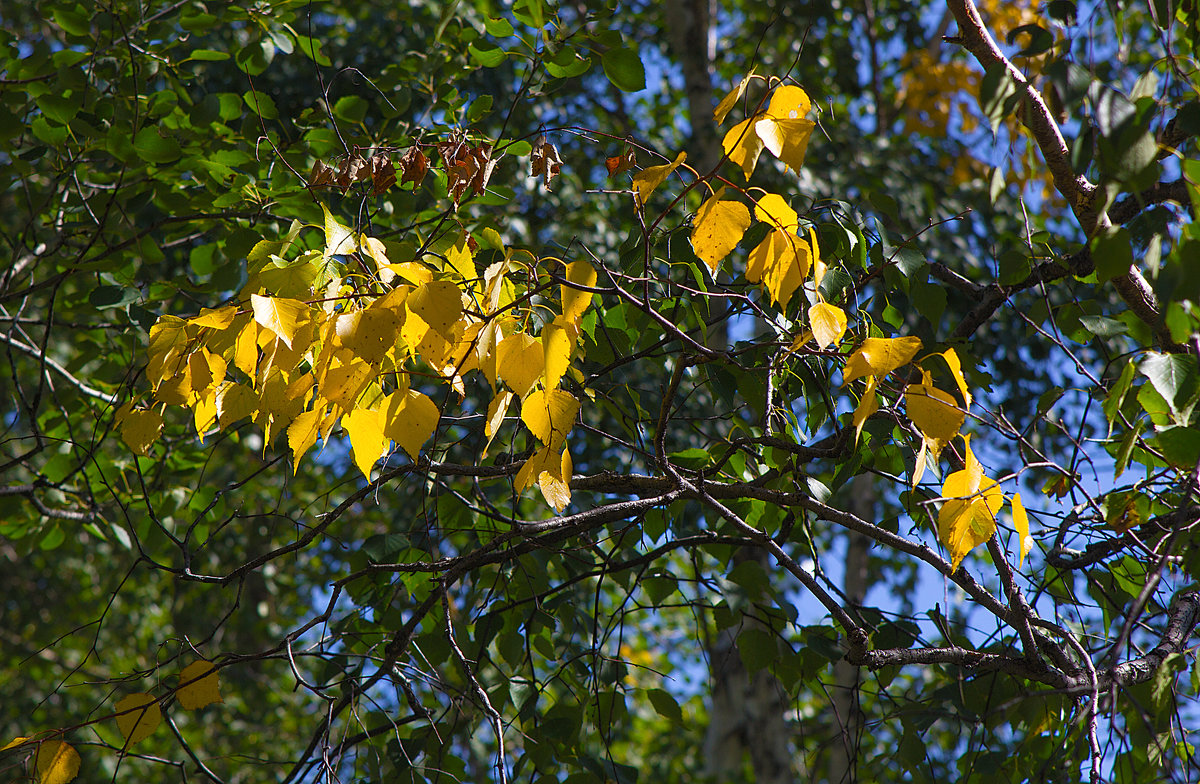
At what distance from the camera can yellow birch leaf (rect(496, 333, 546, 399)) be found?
30.7 inches

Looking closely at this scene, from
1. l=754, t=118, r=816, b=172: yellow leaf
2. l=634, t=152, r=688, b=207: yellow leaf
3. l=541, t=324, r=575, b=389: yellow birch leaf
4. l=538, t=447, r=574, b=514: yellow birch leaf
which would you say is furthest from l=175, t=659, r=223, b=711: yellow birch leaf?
l=754, t=118, r=816, b=172: yellow leaf

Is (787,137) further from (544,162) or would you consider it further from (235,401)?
(235,401)

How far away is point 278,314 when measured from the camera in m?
0.76

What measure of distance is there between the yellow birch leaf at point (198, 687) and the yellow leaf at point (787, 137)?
2.88 feet

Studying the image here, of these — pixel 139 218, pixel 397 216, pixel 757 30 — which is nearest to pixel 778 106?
pixel 397 216

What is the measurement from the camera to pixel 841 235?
1214 mm

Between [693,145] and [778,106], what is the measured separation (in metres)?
2.72

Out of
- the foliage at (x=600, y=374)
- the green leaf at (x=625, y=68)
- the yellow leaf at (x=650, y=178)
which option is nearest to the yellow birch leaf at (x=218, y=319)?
the foliage at (x=600, y=374)

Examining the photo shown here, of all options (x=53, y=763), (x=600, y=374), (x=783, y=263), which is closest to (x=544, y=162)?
(x=600, y=374)

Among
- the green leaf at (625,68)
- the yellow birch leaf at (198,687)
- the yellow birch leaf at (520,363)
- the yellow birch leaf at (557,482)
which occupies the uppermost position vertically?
the green leaf at (625,68)

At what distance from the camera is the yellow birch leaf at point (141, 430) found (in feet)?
3.33

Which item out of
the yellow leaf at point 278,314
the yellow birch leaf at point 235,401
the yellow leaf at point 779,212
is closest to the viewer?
the yellow leaf at point 278,314

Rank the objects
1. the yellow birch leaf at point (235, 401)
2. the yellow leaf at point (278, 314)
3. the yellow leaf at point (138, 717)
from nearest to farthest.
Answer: the yellow leaf at point (278, 314), the yellow birch leaf at point (235, 401), the yellow leaf at point (138, 717)

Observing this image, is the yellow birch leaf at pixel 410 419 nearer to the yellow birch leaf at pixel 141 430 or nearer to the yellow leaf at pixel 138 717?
the yellow birch leaf at pixel 141 430
